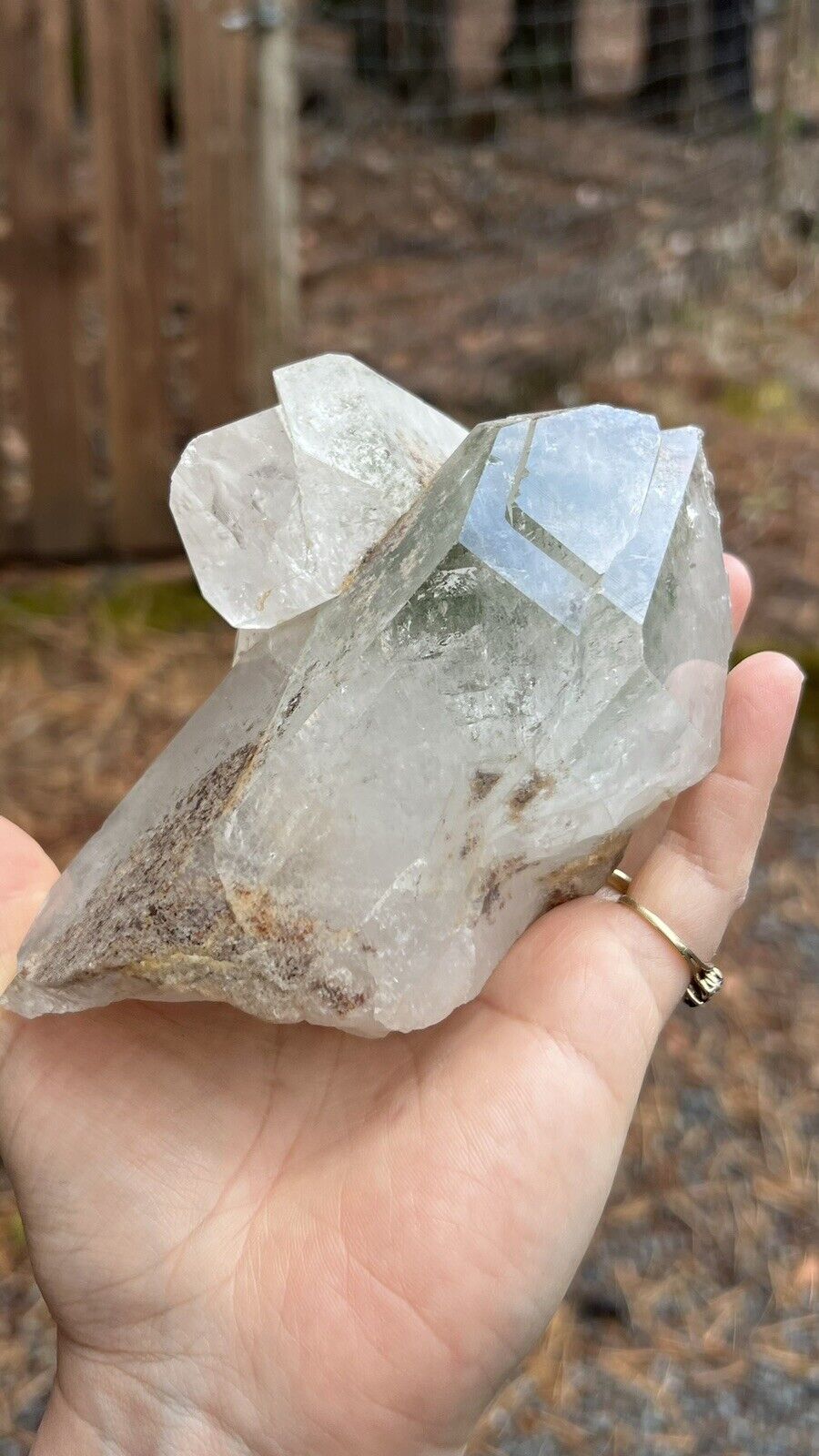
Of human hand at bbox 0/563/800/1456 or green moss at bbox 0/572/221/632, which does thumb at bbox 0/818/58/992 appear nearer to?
human hand at bbox 0/563/800/1456

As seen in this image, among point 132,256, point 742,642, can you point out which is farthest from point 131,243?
point 742,642

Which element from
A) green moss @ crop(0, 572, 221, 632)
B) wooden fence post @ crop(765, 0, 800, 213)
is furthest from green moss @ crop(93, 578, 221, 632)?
wooden fence post @ crop(765, 0, 800, 213)

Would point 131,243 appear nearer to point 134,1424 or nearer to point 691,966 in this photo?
point 691,966

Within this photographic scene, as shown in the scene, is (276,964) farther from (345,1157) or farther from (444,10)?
(444,10)

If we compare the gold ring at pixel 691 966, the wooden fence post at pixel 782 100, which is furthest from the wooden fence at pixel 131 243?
the wooden fence post at pixel 782 100

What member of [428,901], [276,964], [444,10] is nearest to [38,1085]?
[276,964]

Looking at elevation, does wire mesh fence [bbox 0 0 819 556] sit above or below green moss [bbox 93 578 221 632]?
above

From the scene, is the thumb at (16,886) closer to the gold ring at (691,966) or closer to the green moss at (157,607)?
the gold ring at (691,966)
